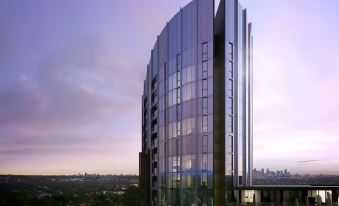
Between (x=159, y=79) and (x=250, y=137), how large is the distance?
67.6ft

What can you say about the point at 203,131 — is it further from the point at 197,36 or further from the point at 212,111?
the point at 197,36

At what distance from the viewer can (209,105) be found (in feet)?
192

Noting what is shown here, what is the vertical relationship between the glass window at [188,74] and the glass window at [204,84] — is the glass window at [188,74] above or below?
above

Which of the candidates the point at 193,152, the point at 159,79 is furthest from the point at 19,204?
the point at 193,152

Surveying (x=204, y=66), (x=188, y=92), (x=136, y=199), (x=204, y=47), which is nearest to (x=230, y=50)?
(x=204, y=47)

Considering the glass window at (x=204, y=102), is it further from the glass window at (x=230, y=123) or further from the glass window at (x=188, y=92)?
the glass window at (x=230, y=123)

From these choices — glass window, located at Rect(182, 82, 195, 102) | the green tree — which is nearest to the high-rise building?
glass window, located at Rect(182, 82, 195, 102)

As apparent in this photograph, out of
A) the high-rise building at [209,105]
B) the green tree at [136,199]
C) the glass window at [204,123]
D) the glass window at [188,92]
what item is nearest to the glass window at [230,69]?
the high-rise building at [209,105]

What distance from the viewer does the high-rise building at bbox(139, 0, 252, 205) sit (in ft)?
189

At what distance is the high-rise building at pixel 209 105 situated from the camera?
57.6 metres

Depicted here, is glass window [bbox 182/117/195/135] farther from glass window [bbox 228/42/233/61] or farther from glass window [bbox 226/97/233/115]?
glass window [bbox 228/42/233/61]

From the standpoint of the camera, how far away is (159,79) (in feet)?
259

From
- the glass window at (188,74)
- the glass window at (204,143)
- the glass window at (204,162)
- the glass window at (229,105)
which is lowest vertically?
the glass window at (204,162)

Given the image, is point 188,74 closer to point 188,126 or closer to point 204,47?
point 204,47
